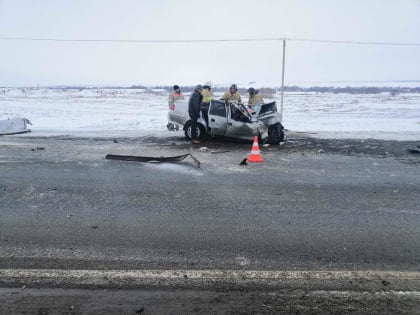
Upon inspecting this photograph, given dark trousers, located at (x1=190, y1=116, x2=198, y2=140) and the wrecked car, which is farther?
dark trousers, located at (x1=190, y1=116, x2=198, y2=140)

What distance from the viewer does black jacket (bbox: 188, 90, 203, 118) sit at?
11.2m

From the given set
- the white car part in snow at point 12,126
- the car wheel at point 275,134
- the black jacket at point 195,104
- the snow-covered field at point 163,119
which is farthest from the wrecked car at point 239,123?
the white car part in snow at point 12,126

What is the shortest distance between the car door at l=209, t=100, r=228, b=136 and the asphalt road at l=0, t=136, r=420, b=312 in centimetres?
267

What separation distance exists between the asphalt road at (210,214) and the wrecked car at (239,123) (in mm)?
2636

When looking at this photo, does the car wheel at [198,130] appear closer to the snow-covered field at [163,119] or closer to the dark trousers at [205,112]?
the dark trousers at [205,112]

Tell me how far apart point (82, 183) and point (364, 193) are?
481 cm

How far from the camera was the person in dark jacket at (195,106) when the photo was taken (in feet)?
36.8

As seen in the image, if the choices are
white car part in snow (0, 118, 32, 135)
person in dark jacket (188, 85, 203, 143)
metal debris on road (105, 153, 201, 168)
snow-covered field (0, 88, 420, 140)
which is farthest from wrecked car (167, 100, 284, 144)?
white car part in snow (0, 118, 32, 135)

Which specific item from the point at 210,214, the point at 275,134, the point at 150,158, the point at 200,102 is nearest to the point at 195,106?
the point at 200,102

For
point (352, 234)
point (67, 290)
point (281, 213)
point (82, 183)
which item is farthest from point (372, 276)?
point (82, 183)

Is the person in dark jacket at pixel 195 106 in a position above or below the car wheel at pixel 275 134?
above

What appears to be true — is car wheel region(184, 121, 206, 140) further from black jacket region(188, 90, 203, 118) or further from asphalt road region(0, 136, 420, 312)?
asphalt road region(0, 136, 420, 312)

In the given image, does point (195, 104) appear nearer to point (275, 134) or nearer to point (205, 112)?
point (205, 112)

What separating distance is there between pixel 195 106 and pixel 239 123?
1.45 metres
